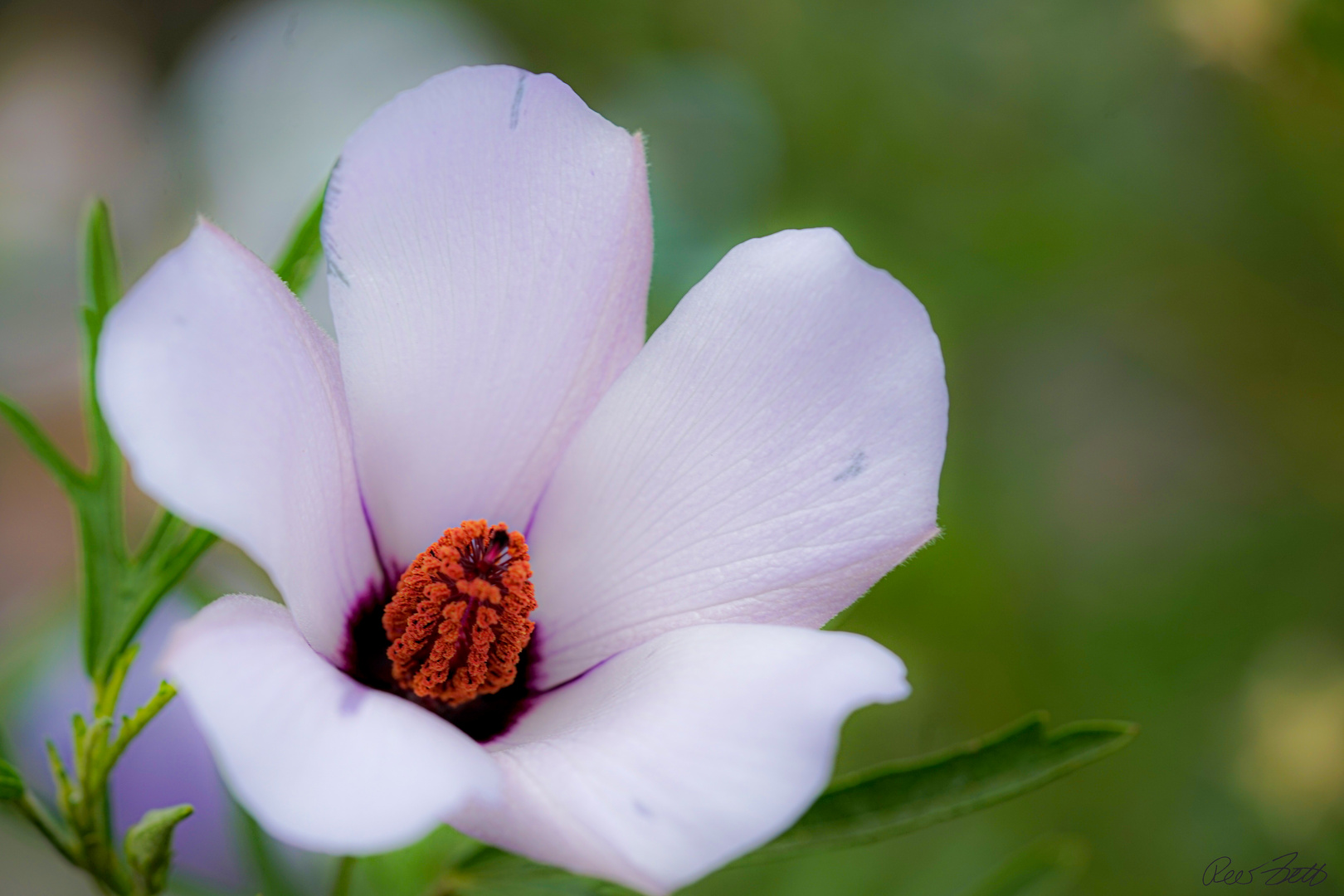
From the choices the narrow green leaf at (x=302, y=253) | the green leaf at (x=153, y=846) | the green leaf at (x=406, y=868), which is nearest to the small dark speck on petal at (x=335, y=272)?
the narrow green leaf at (x=302, y=253)

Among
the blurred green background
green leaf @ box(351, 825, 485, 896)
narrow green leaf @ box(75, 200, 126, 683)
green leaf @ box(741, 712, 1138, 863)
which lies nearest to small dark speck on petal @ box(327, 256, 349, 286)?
narrow green leaf @ box(75, 200, 126, 683)

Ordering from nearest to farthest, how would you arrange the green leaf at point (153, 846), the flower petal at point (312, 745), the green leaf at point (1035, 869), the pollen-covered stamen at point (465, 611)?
1. the flower petal at point (312, 745)
2. the green leaf at point (153, 846)
3. the pollen-covered stamen at point (465, 611)
4. the green leaf at point (1035, 869)

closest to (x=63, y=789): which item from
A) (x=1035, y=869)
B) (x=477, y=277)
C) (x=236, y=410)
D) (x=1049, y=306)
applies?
(x=236, y=410)

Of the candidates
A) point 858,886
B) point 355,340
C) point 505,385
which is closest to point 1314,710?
point 858,886

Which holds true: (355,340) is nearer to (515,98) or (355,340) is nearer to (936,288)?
(515,98)

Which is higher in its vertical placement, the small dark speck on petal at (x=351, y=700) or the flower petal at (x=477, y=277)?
the flower petal at (x=477, y=277)

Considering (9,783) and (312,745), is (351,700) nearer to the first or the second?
(312,745)

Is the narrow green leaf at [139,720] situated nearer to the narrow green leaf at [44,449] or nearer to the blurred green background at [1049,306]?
the narrow green leaf at [44,449]
